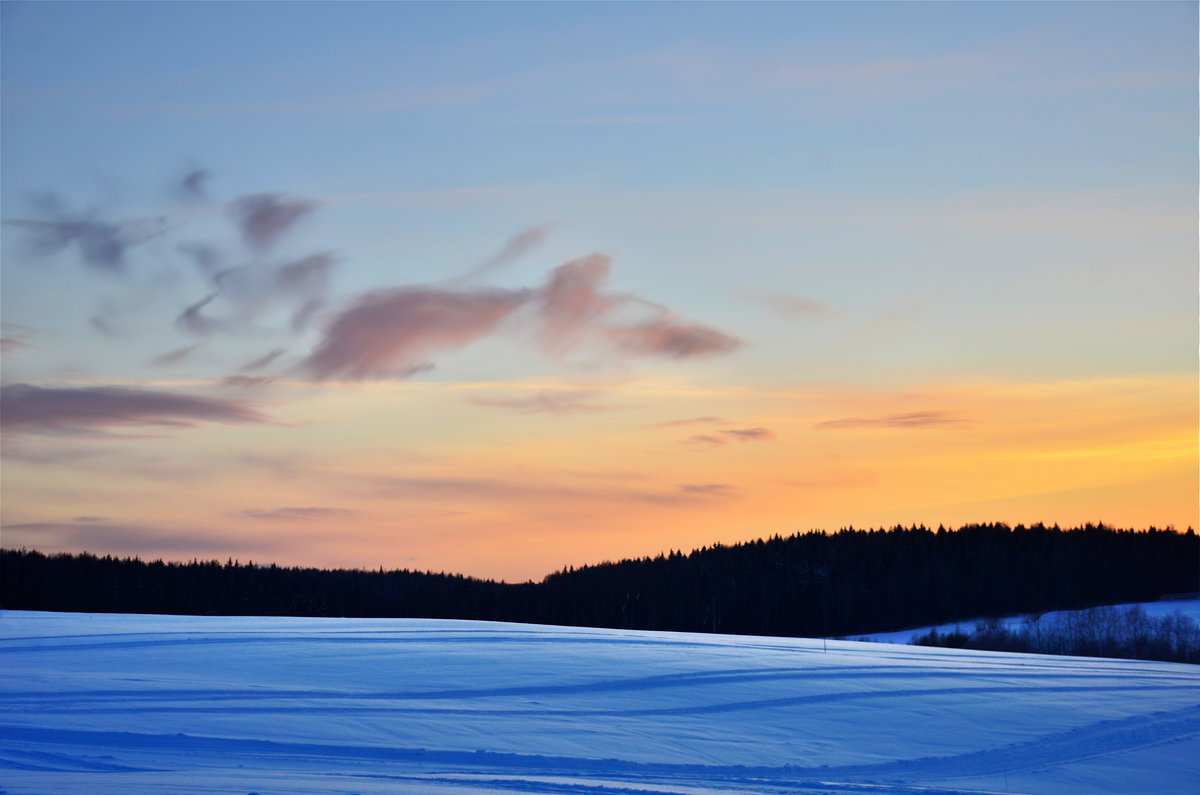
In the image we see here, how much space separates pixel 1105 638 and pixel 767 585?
5447 centimetres

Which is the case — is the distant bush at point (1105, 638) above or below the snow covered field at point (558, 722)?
below

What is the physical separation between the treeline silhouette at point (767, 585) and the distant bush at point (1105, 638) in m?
39.8

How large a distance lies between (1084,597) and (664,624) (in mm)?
47494

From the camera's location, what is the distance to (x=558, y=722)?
46.8ft

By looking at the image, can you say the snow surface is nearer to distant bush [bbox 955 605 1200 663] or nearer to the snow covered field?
distant bush [bbox 955 605 1200 663]

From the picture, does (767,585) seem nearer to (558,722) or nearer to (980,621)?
(980,621)

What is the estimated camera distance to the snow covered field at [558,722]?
37.0 feet

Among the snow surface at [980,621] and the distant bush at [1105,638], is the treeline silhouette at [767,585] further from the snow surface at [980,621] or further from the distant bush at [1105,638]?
the distant bush at [1105,638]

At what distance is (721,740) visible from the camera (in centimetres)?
1366

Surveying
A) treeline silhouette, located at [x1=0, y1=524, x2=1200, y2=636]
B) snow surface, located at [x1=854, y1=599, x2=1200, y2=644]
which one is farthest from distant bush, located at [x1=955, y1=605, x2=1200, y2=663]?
treeline silhouette, located at [x1=0, y1=524, x2=1200, y2=636]

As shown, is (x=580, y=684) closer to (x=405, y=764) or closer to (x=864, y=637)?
(x=405, y=764)

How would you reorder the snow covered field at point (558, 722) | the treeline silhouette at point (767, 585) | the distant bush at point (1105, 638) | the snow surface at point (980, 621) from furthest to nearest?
the treeline silhouette at point (767, 585) → the snow surface at point (980, 621) → the distant bush at point (1105, 638) → the snow covered field at point (558, 722)

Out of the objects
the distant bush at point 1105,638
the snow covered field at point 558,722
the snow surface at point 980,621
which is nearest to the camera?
the snow covered field at point 558,722

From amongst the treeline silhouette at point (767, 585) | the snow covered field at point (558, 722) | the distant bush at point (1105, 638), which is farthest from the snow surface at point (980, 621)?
the snow covered field at point (558, 722)
